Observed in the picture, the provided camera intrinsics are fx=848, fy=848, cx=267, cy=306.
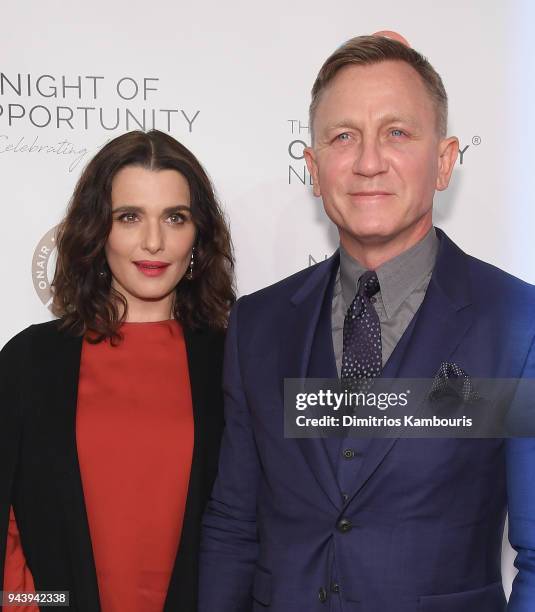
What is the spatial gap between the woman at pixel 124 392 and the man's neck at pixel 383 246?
56 cm

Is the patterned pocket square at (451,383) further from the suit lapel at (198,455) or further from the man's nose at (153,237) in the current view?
the man's nose at (153,237)

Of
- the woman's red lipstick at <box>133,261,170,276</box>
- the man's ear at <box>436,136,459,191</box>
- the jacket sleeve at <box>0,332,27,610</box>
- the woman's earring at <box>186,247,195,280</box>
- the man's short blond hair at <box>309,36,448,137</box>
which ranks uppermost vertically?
the man's short blond hair at <box>309,36,448,137</box>

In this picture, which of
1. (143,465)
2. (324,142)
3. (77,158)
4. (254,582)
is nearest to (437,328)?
(324,142)

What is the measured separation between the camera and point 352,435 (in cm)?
157

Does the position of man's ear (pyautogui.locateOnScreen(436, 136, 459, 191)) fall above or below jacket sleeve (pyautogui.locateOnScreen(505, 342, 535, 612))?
above

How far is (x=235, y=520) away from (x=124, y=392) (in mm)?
462

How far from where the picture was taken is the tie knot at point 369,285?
5.58ft

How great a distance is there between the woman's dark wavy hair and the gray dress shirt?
1.94ft

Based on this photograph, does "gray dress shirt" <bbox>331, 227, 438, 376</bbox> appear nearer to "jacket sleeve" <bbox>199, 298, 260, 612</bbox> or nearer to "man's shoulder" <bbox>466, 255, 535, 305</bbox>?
"man's shoulder" <bbox>466, 255, 535, 305</bbox>

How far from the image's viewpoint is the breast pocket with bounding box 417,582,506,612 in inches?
59.2

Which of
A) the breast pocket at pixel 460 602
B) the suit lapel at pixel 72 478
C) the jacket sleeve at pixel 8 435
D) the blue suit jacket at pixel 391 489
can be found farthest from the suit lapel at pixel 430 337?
the jacket sleeve at pixel 8 435

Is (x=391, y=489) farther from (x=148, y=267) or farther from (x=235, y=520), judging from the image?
(x=148, y=267)

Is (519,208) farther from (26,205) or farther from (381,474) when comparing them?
(26,205)

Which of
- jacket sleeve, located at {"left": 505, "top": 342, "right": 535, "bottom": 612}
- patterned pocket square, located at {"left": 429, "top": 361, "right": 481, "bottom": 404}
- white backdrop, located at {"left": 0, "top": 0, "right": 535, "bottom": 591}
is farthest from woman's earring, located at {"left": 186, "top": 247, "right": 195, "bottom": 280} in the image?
jacket sleeve, located at {"left": 505, "top": 342, "right": 535, "bottom": 612}
